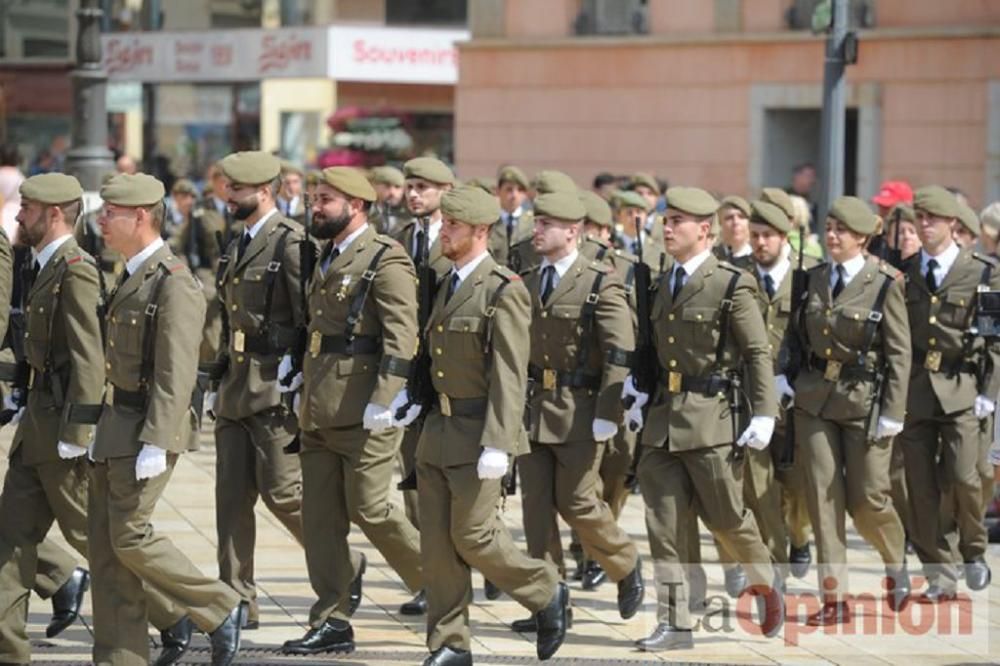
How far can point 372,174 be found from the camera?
54.7 feet

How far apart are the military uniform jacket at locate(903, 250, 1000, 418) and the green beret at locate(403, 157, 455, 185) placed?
102 inches

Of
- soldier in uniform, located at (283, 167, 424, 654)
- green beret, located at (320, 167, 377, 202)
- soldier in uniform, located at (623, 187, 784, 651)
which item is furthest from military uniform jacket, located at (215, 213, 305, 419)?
soldier in uniform, located at (623, 187, 784, 651)

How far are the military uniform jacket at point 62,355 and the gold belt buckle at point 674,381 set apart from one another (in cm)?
270

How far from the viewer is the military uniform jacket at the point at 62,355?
8945mm

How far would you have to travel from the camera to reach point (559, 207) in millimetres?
10156

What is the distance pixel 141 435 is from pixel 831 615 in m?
3.85

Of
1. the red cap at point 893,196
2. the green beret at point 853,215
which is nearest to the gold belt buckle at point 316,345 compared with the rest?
the green beret at point 853,215

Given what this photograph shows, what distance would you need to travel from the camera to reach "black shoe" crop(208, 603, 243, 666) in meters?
8.91

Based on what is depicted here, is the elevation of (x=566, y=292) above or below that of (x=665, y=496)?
above

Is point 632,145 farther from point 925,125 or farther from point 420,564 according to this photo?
point 420,564

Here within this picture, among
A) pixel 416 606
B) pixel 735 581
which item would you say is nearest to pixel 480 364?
pixel 416 606

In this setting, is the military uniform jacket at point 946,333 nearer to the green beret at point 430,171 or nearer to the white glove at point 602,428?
the white glove at point 602,428

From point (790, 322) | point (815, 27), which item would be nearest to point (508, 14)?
point (815, 27)

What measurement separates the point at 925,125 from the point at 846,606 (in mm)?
15626
